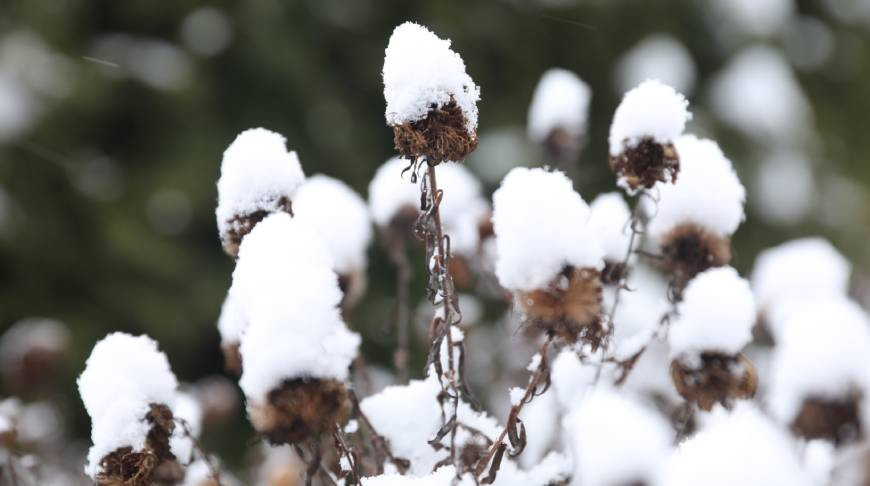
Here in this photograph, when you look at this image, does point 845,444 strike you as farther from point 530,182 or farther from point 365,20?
point 365,20

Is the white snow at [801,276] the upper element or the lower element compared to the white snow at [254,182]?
upper

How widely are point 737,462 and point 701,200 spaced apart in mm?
532

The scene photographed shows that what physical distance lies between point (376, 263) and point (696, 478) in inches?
141

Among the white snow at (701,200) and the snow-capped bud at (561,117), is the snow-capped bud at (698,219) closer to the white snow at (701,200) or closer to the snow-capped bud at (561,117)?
the white snow at (701,200)

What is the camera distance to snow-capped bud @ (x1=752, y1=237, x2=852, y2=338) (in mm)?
1423

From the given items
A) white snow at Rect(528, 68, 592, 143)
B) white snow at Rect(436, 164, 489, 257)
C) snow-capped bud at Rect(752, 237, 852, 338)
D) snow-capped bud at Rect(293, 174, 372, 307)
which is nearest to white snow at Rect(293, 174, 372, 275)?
snow-capped bud at Rect(293, 174, 372, 307)

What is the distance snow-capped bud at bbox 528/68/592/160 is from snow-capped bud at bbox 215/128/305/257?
652 mm

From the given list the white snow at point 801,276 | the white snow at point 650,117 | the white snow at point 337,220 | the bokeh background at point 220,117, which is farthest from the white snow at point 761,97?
the white snow at point 650,117

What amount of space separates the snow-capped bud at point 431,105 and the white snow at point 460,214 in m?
0.62

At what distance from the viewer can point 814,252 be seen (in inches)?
63.2

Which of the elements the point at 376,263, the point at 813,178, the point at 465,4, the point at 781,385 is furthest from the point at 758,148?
the point at 781,385

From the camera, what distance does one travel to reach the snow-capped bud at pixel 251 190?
0.93 meters

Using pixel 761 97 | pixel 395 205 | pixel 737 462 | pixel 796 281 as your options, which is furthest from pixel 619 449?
pixel 761 97

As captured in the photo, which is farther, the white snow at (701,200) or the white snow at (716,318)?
the white snow at (701,200)
